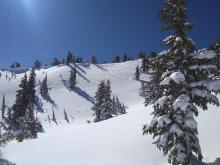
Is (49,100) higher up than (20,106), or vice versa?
(20,106)

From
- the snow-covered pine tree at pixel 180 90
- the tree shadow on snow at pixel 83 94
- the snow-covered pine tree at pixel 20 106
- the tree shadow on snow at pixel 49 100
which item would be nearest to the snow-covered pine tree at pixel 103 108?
the snow-covered pine tree at pixel 20 106

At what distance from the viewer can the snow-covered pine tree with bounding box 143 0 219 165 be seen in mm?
14442

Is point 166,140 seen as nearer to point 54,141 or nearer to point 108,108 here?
point 54,141

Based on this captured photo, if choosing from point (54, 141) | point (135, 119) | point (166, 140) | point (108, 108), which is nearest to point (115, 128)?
Result: point (135, 119)

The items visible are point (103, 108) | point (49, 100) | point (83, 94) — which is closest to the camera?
point (103, 108)

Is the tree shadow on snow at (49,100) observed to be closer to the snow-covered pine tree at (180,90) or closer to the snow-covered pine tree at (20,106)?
the snow-covered pine tree at (20,106)

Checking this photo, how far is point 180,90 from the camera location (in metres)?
15.3

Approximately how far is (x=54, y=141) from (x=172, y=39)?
44.7 ft

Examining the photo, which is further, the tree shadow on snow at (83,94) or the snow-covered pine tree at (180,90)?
the tree shadow on snow at (83,94)

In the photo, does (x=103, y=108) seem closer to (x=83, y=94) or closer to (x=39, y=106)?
(x=39, y=106)

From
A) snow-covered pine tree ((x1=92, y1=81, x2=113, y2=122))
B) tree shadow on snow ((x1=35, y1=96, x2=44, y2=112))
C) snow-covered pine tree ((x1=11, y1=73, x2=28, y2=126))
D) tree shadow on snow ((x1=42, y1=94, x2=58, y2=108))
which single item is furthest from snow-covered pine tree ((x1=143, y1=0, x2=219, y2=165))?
tree shadow on snow ((x1=42, y1=94, x2=58, y2=108))

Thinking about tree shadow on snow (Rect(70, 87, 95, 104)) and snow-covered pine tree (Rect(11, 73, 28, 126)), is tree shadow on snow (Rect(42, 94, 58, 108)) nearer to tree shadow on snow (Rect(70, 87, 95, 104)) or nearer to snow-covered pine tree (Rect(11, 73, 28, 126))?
tree shadow on snow (Rect(70, 87, 95, 104))

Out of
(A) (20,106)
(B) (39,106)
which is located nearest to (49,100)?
(B) (39,106)

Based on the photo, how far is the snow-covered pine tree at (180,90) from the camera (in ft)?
47.4
